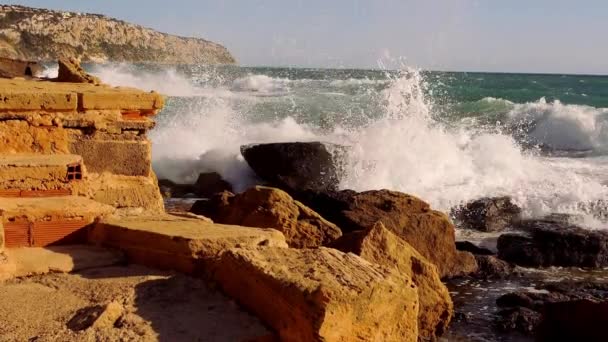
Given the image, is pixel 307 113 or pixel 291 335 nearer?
pixel 291 335

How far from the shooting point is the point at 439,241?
24.6 feet

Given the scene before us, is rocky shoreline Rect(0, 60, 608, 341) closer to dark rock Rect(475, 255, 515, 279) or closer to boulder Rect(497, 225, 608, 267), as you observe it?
dark rock Rect(475, 255, 515, 279)

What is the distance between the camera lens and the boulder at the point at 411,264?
4.80 metres

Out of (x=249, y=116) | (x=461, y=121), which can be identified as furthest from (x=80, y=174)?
(x=461, y=121)

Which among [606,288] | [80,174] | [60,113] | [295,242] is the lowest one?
[606,288]

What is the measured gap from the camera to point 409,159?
551 inches

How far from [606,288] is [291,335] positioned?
6266 millimetres

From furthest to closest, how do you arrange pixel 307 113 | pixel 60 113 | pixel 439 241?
pixel 307 113, pixel 439 241, pixel 60 113

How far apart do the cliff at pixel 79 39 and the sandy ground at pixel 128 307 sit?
64.6 meters

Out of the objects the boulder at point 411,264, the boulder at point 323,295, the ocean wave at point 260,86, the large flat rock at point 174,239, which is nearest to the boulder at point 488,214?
the boulder at point 411,264

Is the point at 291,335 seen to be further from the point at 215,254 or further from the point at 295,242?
the point at 295,242

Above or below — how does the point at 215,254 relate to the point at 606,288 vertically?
above

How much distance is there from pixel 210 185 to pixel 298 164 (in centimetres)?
199

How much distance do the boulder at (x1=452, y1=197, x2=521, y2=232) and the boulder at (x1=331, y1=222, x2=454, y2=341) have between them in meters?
5.72
